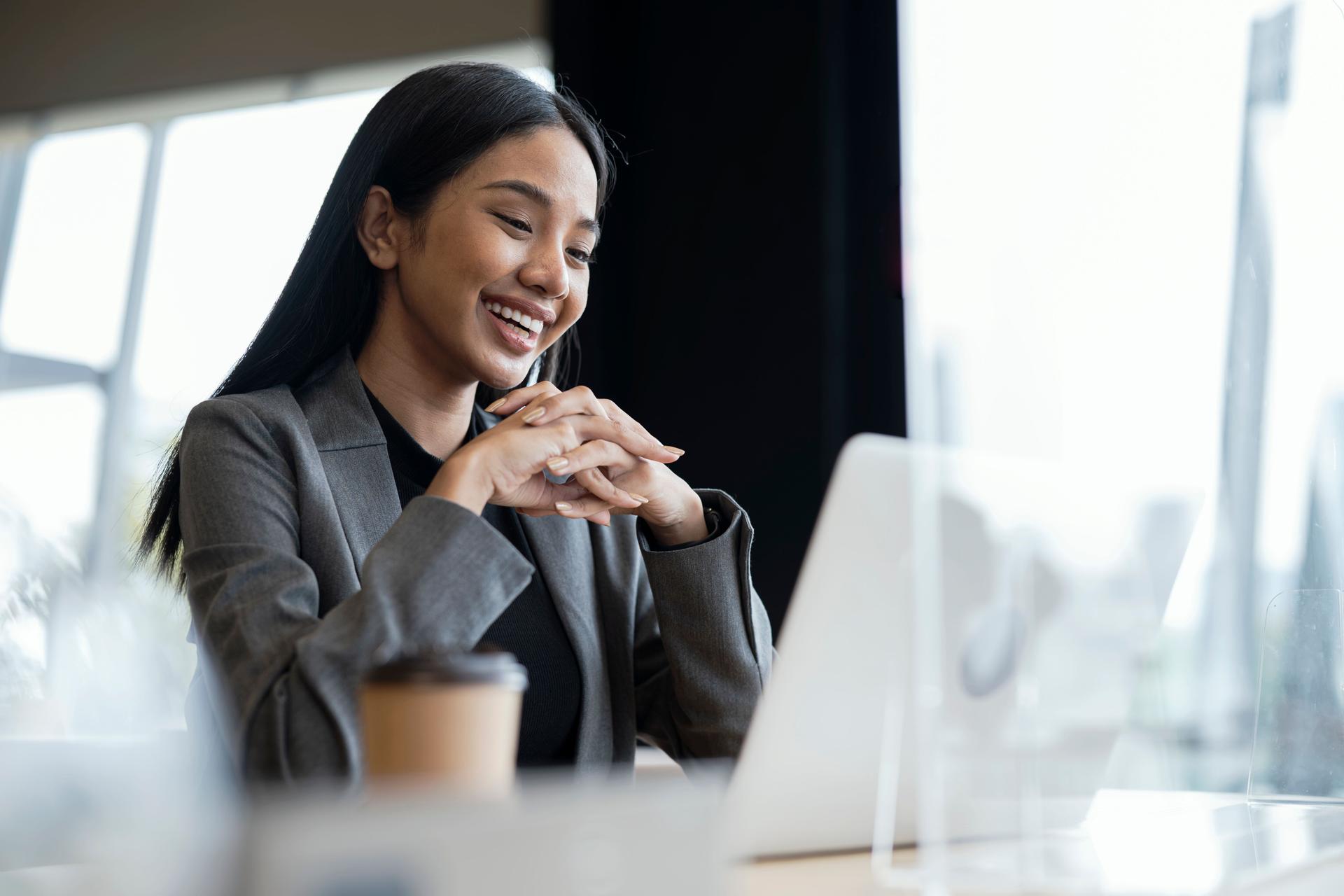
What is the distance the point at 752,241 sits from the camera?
10.2 ft

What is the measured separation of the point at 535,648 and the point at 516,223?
0.52m

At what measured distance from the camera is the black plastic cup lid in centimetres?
51

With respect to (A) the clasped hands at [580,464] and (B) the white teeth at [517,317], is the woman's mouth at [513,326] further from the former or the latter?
(A) the clasped hands at [580,464]

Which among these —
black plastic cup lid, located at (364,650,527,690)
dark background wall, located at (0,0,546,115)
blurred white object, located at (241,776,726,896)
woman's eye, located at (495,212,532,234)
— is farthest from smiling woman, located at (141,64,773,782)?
dark background wall, located at (0,0,546,115)

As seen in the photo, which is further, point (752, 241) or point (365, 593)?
point (752, 241)

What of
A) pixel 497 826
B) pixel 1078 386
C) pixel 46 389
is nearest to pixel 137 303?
pixel 46 389

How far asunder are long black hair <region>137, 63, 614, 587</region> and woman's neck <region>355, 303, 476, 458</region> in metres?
0.04

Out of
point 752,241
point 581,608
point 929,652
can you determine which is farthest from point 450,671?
point 752,241

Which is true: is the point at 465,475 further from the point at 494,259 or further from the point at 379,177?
the point at 379,177

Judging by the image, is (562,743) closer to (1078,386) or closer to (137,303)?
(1078,386)

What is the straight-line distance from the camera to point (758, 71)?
313 cm

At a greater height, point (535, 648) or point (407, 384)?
point (407, 384)

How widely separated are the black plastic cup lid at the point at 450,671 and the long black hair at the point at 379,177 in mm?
976

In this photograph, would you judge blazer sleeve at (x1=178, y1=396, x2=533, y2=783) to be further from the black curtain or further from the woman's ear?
the black curtain
